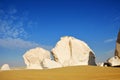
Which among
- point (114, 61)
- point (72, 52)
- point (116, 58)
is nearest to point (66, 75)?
point (72, 52)

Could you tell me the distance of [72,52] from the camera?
79.6ft

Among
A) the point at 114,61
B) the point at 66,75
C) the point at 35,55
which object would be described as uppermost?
the point at 35,55

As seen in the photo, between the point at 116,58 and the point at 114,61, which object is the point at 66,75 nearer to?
the point at 114,61

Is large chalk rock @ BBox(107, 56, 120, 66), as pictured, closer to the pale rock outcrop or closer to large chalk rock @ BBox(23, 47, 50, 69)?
the pale rock outcrop

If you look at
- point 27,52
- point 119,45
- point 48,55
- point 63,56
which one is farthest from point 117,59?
point 27,52

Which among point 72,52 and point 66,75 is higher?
point 72,52

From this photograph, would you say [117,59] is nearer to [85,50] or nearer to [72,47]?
[85,50]

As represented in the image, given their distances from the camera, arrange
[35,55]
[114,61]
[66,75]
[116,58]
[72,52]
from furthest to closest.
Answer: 1. [35,55]
2. [116,58]
3. [72,52]
4. [114,61]
5. [66,75]

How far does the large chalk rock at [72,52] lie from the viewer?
23703 mm

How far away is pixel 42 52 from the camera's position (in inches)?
986

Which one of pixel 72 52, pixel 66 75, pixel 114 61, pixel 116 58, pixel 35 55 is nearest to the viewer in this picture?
pixel 66 75

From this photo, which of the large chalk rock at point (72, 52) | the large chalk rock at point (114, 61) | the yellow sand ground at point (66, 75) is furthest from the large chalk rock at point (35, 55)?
the yellow sand ground at point (66, 75)

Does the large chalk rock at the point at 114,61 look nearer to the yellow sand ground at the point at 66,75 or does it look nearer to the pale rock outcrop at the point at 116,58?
the pale rock outcrop at the point at 116,58

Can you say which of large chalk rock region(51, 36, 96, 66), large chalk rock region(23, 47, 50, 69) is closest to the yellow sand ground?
large chalk rock region(51, 36, 96, 66)
